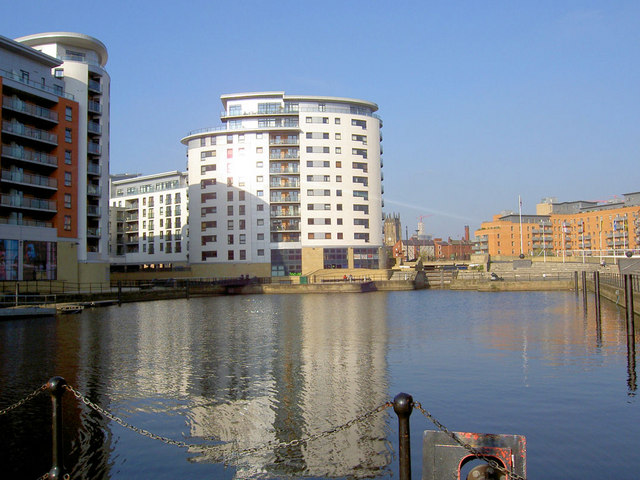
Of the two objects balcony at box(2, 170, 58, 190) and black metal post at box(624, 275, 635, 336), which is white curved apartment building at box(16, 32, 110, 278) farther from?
black metal post at box(624, 275, 635, 336)

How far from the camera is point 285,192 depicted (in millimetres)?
98438

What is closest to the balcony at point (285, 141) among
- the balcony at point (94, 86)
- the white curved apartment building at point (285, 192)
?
the white curved apartment building at point (285, 192)

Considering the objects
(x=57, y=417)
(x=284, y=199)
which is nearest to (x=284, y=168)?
(x=284, y=199)

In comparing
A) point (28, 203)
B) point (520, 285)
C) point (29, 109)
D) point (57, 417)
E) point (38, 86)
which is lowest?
point (520, 285)

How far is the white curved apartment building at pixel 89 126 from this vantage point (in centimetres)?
6725

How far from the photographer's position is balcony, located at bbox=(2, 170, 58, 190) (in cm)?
Answer: 5625

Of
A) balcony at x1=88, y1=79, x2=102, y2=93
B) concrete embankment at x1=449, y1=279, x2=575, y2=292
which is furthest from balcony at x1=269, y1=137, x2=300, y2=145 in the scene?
concrete embankment at x1=449, y1=279, x2=575, y2=292

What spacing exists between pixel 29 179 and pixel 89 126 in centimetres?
1326

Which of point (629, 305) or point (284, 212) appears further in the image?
point (284, 212)

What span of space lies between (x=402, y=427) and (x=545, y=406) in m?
10.7

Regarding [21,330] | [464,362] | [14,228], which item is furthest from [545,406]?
[14,228]

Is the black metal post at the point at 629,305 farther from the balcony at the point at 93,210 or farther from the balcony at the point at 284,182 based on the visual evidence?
the balcony at the point at 284,182

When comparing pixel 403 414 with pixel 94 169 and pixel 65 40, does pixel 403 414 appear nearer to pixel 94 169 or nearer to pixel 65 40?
pixel 94 169

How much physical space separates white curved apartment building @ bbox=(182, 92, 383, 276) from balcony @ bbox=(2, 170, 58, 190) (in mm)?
38713
